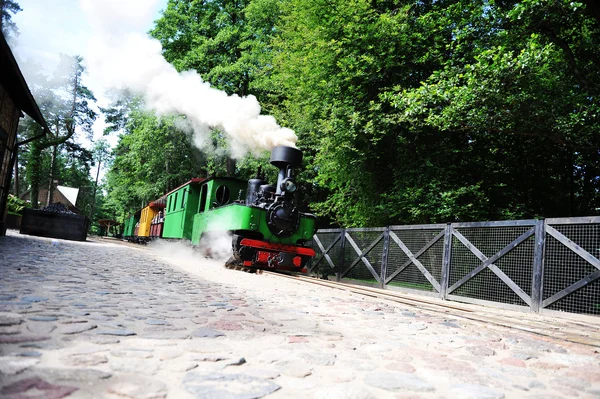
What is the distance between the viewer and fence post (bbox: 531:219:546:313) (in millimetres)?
6289

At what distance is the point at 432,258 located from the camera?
330 inches

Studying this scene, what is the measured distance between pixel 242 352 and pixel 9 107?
12.2 metres

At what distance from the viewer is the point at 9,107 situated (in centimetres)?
1103

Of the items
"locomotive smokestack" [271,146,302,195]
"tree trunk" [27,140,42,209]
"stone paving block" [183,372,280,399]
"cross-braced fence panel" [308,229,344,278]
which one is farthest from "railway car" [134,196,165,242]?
"stone paving block" [183,372,280,399]

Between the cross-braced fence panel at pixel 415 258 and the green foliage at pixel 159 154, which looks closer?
the cross-braced fence panel at pixel 415 258

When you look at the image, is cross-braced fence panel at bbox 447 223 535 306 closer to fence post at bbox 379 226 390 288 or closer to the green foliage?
fence post at bbox 379 226 390 288

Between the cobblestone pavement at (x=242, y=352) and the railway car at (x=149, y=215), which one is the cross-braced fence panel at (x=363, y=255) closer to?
the cobblestone pavement at (x=242, y=352)

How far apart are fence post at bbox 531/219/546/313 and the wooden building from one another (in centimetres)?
1045

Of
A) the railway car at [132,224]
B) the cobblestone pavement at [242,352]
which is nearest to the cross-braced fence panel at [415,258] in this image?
the cobblestone pavement at [242,352]

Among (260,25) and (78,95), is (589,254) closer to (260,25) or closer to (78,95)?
(260,25)

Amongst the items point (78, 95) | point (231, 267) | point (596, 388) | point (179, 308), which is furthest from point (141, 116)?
point (596, 388)

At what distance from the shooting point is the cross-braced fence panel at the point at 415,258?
8.27 m

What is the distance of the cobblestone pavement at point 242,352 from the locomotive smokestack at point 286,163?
21.0 ft

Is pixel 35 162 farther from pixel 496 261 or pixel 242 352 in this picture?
pixel 242 352
